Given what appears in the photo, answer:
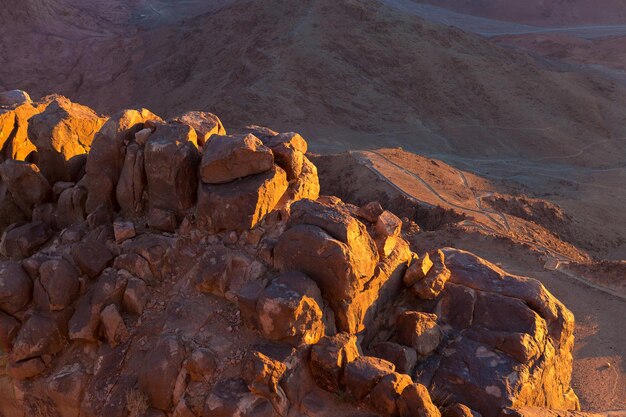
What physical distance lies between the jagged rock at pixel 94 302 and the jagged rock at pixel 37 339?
0.79 feet

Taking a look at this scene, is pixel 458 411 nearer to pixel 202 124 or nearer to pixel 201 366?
pixel 201 366

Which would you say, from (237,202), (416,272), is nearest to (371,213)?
(416,272)

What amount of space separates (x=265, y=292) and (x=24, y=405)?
3.78 metres

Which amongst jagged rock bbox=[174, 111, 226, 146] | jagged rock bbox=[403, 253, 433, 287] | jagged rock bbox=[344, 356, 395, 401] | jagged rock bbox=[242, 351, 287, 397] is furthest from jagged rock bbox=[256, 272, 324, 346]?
jagged rock bbox=[174, 111, 226, 146]

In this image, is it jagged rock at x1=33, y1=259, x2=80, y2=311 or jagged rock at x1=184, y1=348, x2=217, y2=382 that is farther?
jagged rock at x1=33, y1=259, x2=80, y2=311

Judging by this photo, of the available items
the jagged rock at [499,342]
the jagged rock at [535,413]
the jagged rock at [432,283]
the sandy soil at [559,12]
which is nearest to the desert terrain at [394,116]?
the jagged rock at [499,342]

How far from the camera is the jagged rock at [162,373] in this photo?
6855 millimetres

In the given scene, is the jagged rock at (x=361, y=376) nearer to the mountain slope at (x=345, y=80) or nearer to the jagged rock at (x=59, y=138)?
the jagged rock at (x=59, y=138)

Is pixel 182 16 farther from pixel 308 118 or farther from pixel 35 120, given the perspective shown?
→ pixel 35 120

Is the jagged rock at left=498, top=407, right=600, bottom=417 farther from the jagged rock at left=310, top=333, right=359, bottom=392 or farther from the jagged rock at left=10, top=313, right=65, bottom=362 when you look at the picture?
the jagged rock at left=10, top=313, right=65, bottom=362

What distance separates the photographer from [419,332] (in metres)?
7.67

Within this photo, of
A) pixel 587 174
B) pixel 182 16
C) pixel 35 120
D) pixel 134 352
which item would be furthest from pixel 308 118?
pixel 182 16

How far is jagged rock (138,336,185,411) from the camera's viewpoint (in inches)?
270

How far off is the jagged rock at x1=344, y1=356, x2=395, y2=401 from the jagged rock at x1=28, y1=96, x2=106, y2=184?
5967 mm
